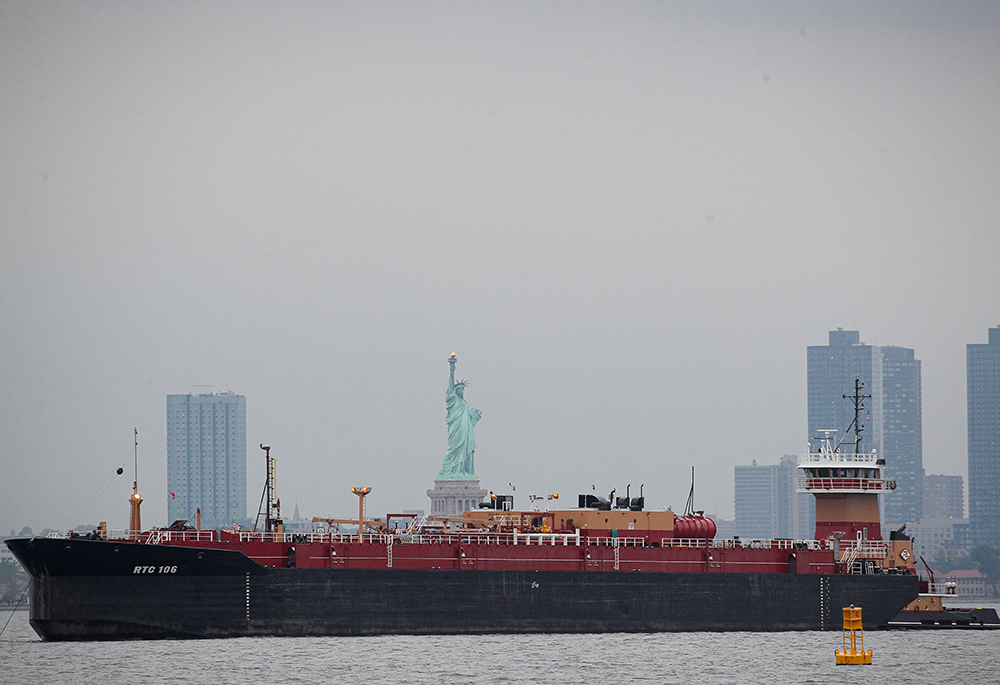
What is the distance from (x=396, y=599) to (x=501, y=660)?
8478mm

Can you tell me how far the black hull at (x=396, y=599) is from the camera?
70.2 meters

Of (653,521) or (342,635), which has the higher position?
(653,521)

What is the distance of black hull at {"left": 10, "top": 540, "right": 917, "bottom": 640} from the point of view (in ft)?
230

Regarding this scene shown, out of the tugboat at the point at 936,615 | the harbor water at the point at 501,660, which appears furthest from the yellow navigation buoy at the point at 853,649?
the tugboat at the point at 936,615

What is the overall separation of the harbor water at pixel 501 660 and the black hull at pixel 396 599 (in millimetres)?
845

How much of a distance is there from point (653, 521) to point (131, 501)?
26.4 meters

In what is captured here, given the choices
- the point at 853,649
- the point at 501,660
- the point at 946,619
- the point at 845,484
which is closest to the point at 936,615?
the point at 946,619

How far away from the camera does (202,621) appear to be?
7112cm

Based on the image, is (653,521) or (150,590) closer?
(150,590)

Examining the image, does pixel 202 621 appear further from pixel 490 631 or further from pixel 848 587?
pixel 848 587

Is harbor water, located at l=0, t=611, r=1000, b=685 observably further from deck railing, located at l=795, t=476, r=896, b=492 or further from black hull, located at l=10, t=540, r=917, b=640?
deck railing, located at l=795, t=476, r=896, b=492

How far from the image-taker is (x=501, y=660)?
68250mm

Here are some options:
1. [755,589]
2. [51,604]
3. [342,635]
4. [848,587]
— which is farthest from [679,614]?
[51,604]

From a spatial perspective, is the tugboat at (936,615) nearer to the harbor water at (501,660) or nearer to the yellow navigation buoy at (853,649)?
A: the harbor water at (501,660)
